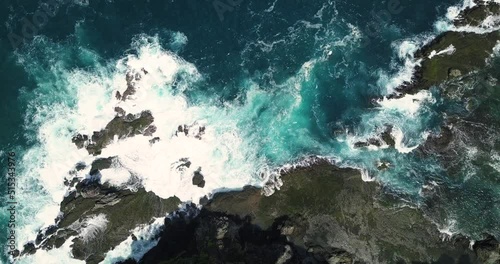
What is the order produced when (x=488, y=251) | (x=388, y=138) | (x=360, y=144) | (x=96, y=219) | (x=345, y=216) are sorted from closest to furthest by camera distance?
(x=488, y=251)
(x=345, y=216)
(x=96, y=219)
(x=388, y=138)
(x=360, y=144)

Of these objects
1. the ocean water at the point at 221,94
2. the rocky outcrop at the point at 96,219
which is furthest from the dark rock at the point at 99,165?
the rocky outcrop at the point at 96,219

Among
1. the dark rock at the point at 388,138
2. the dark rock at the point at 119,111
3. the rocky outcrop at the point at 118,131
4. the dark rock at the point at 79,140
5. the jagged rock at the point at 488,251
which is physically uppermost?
the dark rock at the point at 119,111

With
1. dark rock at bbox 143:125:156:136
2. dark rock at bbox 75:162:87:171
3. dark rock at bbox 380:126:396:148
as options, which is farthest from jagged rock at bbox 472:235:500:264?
dark rock at bbox 75:162:87:171

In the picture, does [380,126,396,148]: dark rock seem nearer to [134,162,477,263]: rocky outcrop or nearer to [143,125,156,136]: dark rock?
[134,162,477,263]: rocky outcrop

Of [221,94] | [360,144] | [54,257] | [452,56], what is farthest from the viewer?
[221,94]

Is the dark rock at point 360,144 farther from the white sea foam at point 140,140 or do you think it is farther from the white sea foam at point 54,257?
the white sea foam at point 54,257

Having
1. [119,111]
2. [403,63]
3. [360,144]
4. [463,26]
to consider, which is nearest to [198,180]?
[119,111]

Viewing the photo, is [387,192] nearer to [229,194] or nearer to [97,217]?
[229,194]

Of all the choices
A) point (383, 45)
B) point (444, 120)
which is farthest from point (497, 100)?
point (383, 45)

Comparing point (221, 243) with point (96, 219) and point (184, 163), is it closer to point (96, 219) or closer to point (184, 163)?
point (184, 163)
